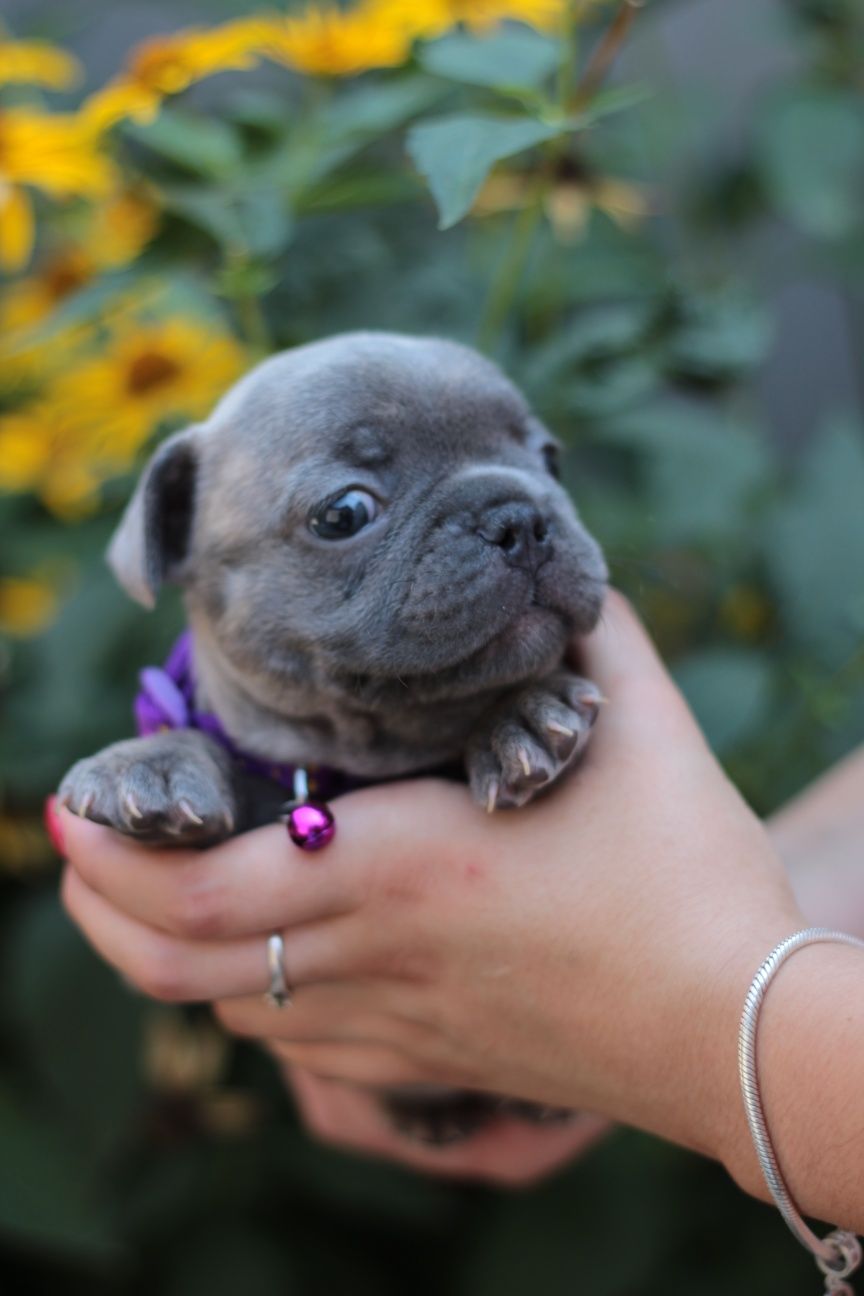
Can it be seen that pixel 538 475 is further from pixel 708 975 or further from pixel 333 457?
pixel 708 975

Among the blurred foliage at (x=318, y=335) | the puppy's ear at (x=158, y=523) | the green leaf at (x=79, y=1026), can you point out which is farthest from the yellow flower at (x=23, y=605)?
the puppy's ear at (x=158, y=523)

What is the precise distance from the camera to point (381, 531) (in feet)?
4.79

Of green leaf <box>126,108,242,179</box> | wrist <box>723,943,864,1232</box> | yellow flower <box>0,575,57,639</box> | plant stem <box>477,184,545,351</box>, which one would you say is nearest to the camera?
wrist <box>723,943,864,1232</box>

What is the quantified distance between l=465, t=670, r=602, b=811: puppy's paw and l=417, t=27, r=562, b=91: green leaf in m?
0.67

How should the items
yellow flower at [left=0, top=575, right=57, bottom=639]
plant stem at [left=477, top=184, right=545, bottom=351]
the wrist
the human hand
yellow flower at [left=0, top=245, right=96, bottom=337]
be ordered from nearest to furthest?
the wrist, the human hand, plant stem at [left=477, top=184, right=545, bottom=351], yellow flower at [left=0, top=245, right=96, bottom=337], yellow flower at [left=0, top=575, right=57, bottom=639]

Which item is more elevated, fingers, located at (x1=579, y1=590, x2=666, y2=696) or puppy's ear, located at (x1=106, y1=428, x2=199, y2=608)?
puppy's ear, located at (x1=106, y1=428, x2=199, y2=608)

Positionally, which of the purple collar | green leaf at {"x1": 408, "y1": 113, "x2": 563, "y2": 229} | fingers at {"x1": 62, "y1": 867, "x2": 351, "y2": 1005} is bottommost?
fingers at {"x1": 62, "y1": 867, "x2": 351, "y2": 1005}

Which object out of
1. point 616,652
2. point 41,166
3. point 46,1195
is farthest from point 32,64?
point 46,1195

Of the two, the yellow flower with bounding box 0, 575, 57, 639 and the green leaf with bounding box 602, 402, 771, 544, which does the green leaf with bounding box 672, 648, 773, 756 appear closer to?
the green leaf with bounding box 602, 402, 771, 544

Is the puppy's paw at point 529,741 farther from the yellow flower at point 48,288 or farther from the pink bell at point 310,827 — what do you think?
the yellow flower at point 48,288

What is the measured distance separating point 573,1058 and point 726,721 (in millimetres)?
475

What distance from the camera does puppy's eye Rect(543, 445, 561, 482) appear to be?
5.50ft

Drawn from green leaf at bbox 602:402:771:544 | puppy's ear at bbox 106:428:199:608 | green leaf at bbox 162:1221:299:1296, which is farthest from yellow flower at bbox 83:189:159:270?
green leaf at bbox 162:1221:299:1296

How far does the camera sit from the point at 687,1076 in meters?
1.29
